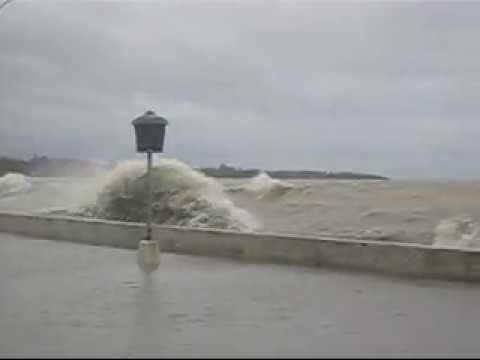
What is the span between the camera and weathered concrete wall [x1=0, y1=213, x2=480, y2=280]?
824cm

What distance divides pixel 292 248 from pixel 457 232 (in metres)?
13.9

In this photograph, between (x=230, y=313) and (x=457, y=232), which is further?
(x=457, y=232)

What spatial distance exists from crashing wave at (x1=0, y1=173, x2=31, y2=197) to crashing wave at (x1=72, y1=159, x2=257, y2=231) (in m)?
21.4

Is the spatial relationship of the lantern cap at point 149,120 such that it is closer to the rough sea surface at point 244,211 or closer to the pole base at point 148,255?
the pole base at point 148,255

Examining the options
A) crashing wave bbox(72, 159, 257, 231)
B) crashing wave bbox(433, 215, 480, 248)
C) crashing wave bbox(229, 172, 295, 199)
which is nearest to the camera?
crashing wave bbox(433, 215, 480, 248)

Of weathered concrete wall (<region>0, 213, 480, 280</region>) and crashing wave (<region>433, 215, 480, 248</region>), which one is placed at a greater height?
weathered concrete wall (<region>0, 213, 480, 280</region>)

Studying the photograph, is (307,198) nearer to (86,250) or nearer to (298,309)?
(86,250)

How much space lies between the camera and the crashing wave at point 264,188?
142 ft

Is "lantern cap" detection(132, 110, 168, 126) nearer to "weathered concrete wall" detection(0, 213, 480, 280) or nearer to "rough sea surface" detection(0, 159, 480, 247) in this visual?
"weathered concrete wall" detection(0, 213, 480, 280)

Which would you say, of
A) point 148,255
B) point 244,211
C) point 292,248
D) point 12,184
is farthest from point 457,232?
point 12,184

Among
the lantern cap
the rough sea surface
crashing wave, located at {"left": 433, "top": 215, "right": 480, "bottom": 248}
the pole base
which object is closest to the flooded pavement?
the pole base

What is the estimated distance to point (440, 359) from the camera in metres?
4.69

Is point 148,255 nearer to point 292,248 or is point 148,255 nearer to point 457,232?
point 292,248

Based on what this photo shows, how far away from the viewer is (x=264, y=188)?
1831 inches
